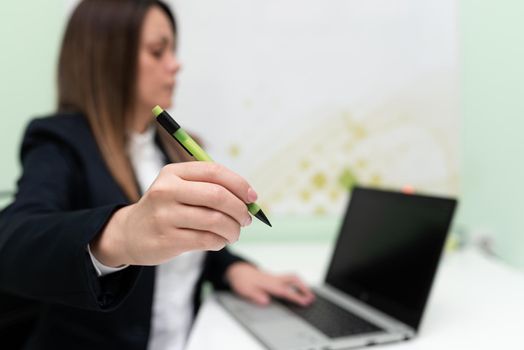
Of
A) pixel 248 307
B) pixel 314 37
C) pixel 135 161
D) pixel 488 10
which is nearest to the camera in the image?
pixel 248 307

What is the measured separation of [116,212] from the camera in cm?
50

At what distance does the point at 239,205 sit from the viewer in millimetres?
436

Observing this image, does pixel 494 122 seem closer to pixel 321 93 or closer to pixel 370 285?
pixel 321 93

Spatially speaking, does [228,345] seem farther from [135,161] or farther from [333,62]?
[333,62]

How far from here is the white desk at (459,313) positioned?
2.31 ft

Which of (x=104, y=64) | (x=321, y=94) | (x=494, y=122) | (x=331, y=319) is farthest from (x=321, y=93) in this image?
(x=331, y=319)

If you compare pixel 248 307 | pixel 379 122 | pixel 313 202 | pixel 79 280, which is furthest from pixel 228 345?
pixel 379 122

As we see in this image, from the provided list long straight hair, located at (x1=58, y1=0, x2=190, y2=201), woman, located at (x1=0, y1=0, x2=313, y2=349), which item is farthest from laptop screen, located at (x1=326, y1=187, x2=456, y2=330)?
long straight hair, located at (x1=58, y1=0, x2=190, y2=201)

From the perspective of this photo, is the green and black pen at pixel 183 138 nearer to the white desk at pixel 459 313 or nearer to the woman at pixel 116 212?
the woman at pixel 116 212

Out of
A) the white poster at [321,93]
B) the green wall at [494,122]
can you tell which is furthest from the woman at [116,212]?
the green wall at [494,122]

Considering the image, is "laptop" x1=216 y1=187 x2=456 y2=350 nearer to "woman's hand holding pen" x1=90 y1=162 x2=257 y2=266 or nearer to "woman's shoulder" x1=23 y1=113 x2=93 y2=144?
"woman's hand holding pen" x1=90 y1=162 x2=257 y2=266

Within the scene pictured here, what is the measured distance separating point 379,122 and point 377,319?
85cm

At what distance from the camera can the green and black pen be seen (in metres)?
0.43

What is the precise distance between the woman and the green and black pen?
0.03ft
